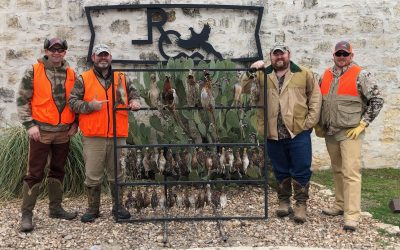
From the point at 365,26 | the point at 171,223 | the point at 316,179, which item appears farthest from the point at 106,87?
the point at 365,26

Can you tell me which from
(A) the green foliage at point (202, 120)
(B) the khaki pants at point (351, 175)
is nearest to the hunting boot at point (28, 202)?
(A) the green foliage at point (202, 120)

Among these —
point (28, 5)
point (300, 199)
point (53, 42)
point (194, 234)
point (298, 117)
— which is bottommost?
point (194, 234)

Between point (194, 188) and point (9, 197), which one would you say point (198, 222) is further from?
point (9, 197)

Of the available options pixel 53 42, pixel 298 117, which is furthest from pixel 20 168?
pixel 298 117

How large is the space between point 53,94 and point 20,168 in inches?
62.3

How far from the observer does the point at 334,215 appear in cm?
552

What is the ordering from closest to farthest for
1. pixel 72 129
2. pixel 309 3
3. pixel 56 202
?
1. pixel 72 129
2. pixel 56 202
3. pixel 309 3

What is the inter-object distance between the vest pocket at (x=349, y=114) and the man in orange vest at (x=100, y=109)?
1983 millimetres

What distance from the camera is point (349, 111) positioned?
16.4 ft

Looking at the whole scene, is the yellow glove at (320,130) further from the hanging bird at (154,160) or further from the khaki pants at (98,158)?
the khaki pants at (98,158)

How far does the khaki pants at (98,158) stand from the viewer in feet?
16.6

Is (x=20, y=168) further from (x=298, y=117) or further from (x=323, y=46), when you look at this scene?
(x=323, y=46)

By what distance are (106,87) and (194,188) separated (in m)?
1.94

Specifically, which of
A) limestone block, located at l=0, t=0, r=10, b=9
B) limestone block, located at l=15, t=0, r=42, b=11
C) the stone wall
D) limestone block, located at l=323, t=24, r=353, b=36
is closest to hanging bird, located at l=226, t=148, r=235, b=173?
the stone wall
